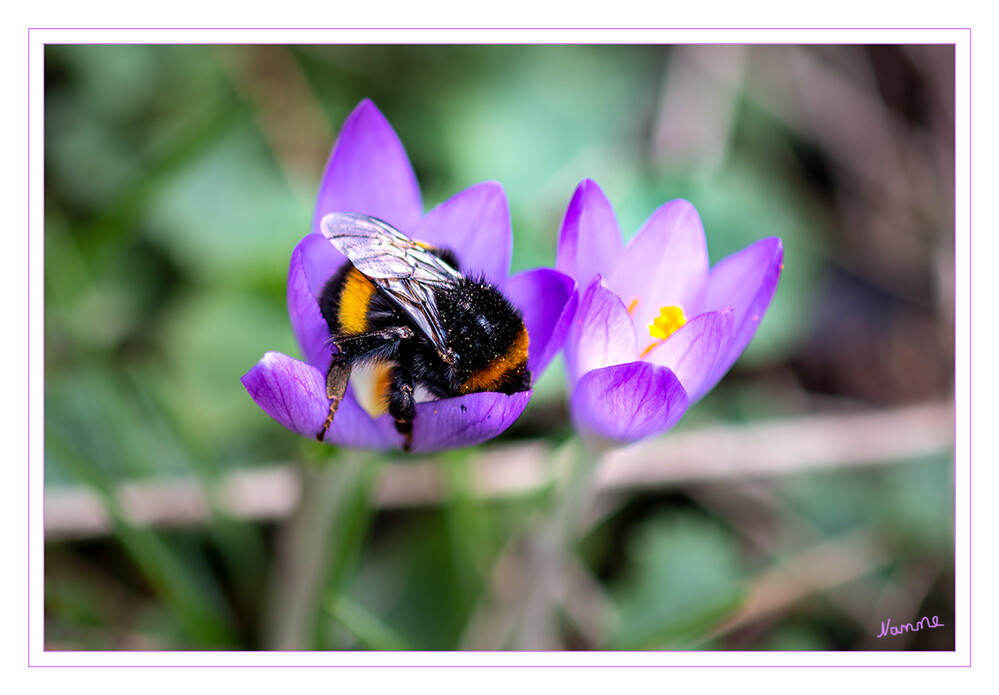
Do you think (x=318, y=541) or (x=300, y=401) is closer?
(x=300, y=401)

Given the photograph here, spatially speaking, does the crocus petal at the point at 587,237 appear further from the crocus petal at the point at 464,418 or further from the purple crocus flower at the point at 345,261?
the crocus petal at the point at 464,418

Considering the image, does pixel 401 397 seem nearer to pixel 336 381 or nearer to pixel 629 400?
pixel 336 381

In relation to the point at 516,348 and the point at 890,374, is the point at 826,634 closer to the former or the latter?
the point at 890,374
